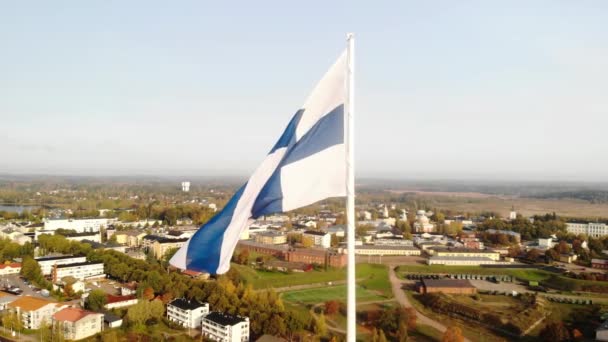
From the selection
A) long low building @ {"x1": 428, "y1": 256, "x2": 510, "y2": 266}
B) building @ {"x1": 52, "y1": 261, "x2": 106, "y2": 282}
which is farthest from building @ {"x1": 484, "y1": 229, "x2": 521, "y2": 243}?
building @ {"x1": 52, "y1": 261, "x2": 106, "y2": 282}

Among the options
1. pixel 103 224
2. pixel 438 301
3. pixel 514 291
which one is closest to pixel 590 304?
pixel 514 291

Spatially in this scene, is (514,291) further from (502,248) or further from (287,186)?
(287,186)

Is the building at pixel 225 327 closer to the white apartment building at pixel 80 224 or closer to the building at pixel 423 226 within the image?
the white apartment building at pixel 80 224

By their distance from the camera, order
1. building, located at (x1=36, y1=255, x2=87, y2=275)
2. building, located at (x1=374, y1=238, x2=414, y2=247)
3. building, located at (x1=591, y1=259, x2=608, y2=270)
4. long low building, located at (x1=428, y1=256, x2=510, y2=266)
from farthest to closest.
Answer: building, located at (x1=374, y1=238, x2=414, y2=247) → long low building, located at (x1=428, y1=256, x2=510, y2=266) → building, located at (x1=591, y1=259, x2=608, y2=270) → building, located at (x1=36, y1=255, x2=87, y2=275)

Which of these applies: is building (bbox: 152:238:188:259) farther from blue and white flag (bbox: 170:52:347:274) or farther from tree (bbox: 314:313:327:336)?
blue and white flag (bbox: 170:52:347:274)

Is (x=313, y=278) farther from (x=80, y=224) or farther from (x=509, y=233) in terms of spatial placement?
(x=80, y=224)


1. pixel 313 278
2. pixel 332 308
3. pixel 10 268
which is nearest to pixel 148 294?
pixel 332 308

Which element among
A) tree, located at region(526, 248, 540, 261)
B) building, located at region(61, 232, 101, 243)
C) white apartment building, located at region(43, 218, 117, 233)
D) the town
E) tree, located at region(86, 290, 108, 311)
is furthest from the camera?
white apartment building, located at region(43, 218, 117, 233)
